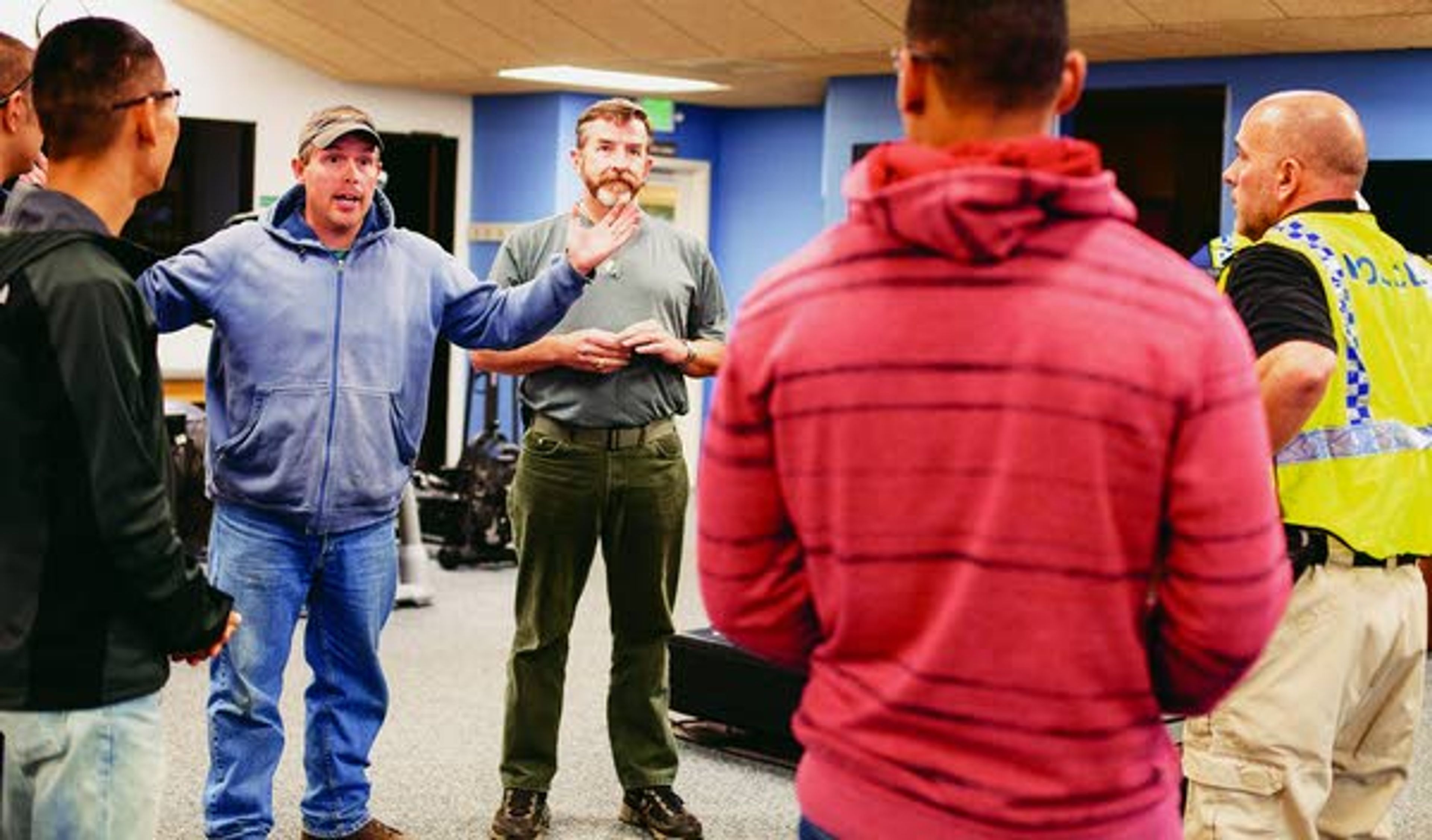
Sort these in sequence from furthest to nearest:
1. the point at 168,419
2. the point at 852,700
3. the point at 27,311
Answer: the point at 168,419, the point at 27,311, the point at 852,700

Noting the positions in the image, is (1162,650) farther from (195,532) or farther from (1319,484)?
(195,532)

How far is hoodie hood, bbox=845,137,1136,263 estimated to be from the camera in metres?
1.54

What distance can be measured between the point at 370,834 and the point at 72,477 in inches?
74.1

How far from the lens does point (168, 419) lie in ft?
21.2

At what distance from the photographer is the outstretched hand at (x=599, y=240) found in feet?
11.3

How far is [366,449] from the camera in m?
3.51

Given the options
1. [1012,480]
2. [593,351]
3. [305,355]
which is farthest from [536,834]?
[1012,480]

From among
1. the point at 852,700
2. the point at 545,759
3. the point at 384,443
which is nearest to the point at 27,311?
the point at 852,700

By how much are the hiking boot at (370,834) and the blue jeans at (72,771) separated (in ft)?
5.34

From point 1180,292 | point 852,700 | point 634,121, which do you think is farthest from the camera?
point 634,121

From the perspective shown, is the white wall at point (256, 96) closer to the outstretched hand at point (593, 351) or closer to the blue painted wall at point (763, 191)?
the blue painted wall at point (763, 191)

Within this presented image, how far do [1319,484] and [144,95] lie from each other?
186cm

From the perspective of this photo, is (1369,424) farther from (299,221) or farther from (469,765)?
(469,765)

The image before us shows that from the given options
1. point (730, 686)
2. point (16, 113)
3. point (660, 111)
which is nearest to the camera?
point (16, 113)
